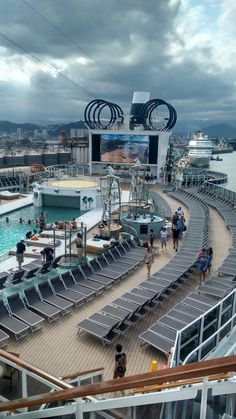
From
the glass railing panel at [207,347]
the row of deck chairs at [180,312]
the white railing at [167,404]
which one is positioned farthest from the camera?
the row of deck chairs at [180,312]

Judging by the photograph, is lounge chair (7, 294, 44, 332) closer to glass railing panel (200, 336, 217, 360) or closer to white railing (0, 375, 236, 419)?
glass railing panel (200, 336, 217, 360)

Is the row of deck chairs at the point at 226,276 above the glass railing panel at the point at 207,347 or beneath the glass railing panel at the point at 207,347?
beneath

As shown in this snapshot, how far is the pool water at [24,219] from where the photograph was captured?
19500 mm

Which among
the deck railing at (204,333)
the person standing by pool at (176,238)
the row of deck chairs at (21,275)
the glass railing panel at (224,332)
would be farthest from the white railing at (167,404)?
the person standing by pool at (176,238)

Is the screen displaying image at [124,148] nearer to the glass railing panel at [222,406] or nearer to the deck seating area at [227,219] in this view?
the deck seating area at [227,219]

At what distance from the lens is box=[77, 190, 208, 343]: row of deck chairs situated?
855cm

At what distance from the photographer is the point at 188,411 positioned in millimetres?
2691

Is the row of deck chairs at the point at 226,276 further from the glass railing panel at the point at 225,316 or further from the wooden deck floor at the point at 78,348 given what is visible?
the glass railing panel at the point at 225,316

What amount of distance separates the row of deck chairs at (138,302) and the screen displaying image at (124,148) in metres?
28.0

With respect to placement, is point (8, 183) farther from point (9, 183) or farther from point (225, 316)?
point (225, 316)

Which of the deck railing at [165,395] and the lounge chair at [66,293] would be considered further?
the lounge chair at [66,293]

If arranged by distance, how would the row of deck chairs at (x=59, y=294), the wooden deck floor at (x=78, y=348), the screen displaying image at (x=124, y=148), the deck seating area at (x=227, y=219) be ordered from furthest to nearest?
the screen displaying image at (x=124, y=148) < the deck seating area at (x=227, y=219) < the row of deck chairs at (x=59, y=294) < the wooden deck floor at (x=78, y=348)

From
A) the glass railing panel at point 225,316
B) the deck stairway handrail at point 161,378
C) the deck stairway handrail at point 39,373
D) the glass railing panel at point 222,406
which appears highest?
the deck stairway handrail at point 161,378

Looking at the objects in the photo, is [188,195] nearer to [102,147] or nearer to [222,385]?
[102,147]
